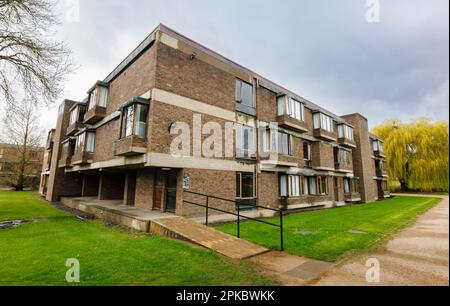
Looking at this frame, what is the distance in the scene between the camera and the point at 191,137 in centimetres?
1170

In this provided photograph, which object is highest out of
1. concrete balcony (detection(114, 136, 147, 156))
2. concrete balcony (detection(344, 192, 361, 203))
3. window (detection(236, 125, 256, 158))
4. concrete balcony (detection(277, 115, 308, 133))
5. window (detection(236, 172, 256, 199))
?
concrete balcony (detection(277, 115, 308, 133))

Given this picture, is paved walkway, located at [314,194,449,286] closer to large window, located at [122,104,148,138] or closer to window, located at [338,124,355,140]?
large window, located at [122,104,148,138]

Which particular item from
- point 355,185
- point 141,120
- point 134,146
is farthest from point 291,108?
point 355,185

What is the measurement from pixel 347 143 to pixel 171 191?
20469 mm

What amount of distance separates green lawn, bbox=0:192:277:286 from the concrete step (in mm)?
422

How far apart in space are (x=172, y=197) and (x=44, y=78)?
9586 mm

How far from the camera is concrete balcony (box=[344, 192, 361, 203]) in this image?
23844mm

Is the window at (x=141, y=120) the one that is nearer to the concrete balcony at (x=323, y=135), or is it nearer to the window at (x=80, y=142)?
the window at (x=80, y=142)

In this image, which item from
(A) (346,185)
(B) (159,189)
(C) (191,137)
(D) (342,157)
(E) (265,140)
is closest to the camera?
(C) (191,137)

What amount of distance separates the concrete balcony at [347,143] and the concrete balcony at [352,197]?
5.17 meters

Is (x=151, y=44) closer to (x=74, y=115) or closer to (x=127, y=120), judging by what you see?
(x=127, y=120)

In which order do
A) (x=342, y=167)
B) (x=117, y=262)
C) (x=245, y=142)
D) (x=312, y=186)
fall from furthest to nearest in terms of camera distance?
(x=342, y=167) < (x=312, y=186) < (x=245, y=142) < (x=117, y=262)

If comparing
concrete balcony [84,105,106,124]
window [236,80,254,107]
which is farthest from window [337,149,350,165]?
concrete balcony [84,105,106,124]
